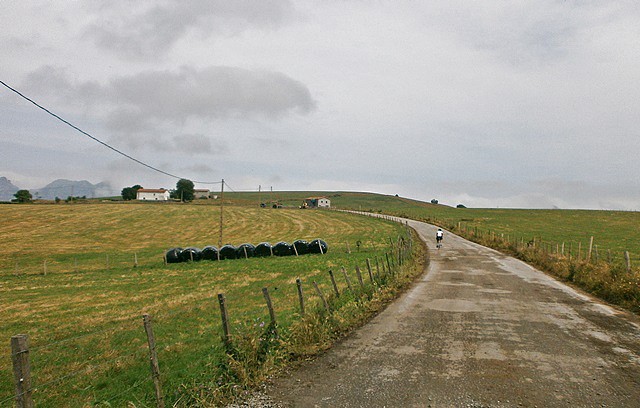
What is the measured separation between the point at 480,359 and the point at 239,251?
30.8 m

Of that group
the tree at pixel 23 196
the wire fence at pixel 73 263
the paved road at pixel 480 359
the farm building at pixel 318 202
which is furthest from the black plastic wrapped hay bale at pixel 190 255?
the tree at pixel 23 196

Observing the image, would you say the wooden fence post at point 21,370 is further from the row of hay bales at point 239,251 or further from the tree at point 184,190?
the tree at point 184,190

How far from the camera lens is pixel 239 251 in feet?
123

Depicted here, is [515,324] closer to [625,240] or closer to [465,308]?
[465,308]

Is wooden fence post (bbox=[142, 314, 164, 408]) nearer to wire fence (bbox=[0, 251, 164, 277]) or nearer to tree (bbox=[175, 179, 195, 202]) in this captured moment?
wire fence (bbox=[0, 251, 164, 277])

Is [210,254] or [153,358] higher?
[153,358]

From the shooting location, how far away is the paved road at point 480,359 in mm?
6805

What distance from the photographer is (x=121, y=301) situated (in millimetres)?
19828

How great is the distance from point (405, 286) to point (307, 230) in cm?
4512

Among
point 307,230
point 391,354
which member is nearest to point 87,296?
point 391,354

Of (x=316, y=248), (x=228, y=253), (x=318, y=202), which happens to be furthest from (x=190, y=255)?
(x=318, y=202)

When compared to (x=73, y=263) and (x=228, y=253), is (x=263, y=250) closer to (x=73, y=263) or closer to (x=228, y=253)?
(x=228, y=253)

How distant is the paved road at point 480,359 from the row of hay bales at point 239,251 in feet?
75.9

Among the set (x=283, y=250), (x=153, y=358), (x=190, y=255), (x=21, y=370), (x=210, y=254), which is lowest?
(x=190, y=255)
